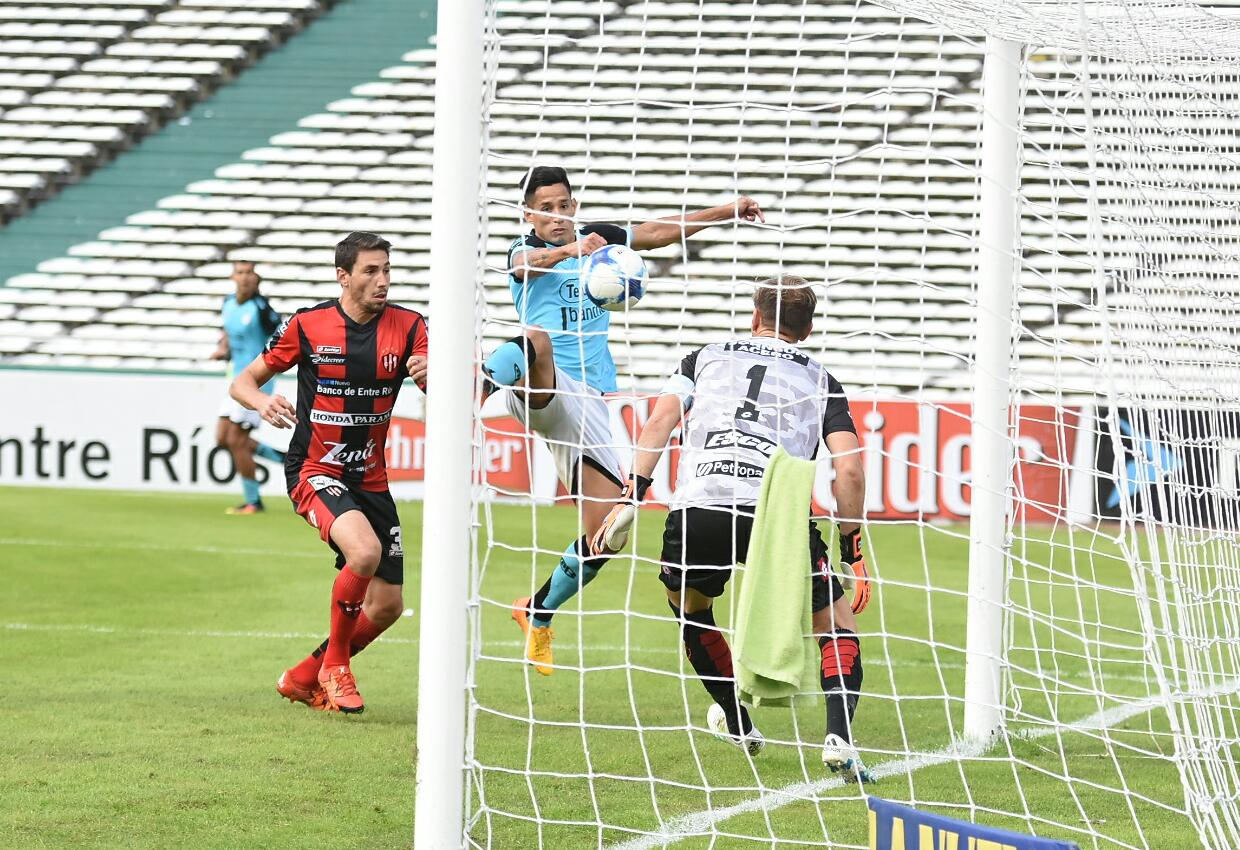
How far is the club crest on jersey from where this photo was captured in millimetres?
6086

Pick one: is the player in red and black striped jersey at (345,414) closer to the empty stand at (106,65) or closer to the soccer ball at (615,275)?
the soccer ball at (615,275)

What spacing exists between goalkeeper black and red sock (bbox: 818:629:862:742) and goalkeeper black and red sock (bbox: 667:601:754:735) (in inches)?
13.7

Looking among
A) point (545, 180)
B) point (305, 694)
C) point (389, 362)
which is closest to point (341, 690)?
point (305, 694)

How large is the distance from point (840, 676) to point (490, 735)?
1.41m

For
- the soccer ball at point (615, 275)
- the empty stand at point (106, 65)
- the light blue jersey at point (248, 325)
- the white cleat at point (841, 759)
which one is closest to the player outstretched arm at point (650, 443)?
the soccer ball at point (615, 275)

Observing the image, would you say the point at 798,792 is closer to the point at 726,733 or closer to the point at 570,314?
the point at 726,733

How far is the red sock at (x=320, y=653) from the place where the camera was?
6145mm

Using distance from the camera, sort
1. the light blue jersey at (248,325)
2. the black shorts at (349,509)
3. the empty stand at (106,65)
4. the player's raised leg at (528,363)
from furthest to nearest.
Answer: the empty stand at (106,65)
the light blue jersey at (248,325)
the black shorts at (349,509)
the player's raised leg at (528,363)

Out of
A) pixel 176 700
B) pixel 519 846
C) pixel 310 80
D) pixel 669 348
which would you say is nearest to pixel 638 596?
pixel 176 700


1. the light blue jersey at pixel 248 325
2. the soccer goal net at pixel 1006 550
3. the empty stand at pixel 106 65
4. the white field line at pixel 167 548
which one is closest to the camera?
the soccer goal net at pixel 1006 550

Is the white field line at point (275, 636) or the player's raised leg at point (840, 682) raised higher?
the player's raised leg at point (840, 682)

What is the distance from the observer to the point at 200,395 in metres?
15.5

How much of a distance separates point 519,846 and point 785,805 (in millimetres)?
933

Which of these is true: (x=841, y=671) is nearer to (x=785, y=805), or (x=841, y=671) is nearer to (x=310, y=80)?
Answer: (x=785, y=805)
